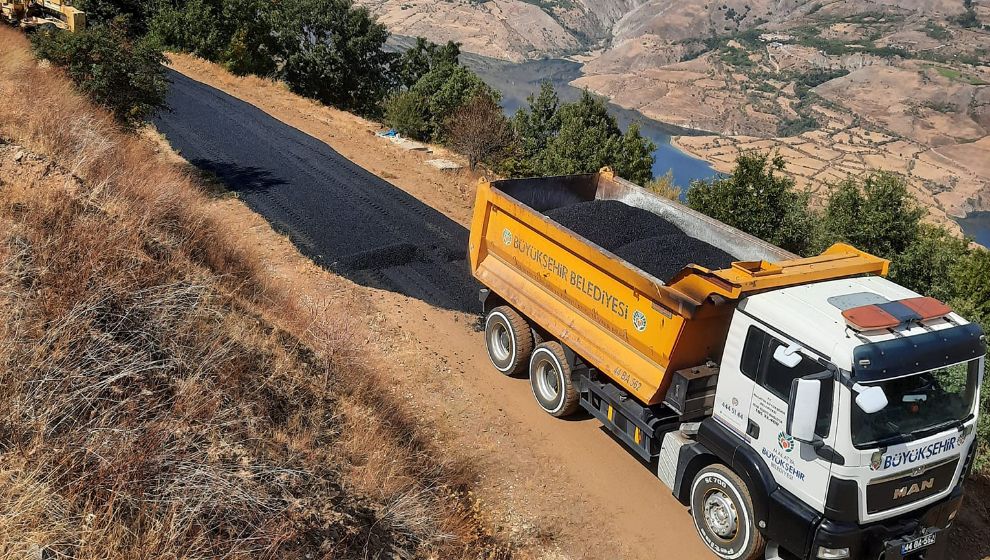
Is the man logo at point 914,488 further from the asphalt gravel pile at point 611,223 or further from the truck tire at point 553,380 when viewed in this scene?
the asphalt gravel pile at point 611,223

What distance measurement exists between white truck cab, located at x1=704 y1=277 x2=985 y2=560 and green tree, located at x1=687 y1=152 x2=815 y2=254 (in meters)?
8.48

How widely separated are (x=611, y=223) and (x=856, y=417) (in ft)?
13.9

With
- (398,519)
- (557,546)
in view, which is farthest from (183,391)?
(557,546)

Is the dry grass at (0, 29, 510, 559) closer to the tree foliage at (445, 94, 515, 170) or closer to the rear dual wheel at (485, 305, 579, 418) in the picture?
the rear dual wheel at (485, 305, 579, 418)

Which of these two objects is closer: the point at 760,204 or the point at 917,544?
the point at 917,544

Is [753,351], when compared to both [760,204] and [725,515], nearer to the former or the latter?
[725,515]

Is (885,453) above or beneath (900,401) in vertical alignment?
beneath

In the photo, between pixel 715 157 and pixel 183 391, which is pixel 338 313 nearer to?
pixel 183 391

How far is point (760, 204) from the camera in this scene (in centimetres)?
1384

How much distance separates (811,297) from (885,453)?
56.1 inches

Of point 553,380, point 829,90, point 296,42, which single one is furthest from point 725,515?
point 829,90

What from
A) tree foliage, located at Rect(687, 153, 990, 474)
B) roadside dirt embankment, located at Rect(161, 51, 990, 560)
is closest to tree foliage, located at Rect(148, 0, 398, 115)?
roadside dirt embankment, located at Rect(161, 51, 990, 560)

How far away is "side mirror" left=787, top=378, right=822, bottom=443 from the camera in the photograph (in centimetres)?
486

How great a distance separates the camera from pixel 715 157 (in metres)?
83.6
